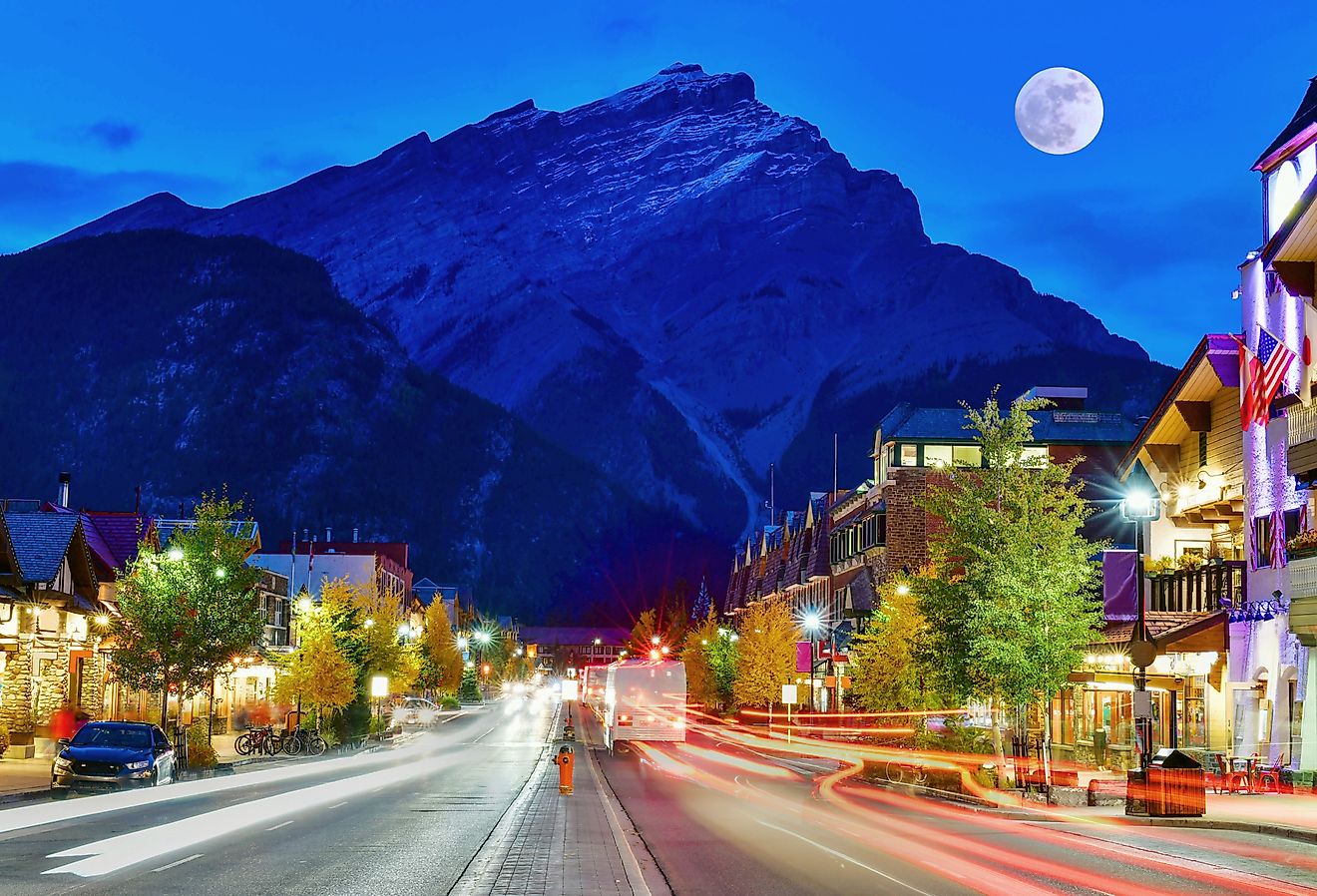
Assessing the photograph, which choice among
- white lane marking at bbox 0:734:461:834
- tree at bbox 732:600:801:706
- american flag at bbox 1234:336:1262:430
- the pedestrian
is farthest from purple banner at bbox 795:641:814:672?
the pedestrian

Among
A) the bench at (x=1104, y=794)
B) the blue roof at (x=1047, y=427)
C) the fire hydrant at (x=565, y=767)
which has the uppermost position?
the blue roof at (x=1047, y=427)

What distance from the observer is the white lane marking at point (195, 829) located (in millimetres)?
19750

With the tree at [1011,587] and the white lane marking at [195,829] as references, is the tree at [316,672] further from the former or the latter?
the tree at [1011,587]

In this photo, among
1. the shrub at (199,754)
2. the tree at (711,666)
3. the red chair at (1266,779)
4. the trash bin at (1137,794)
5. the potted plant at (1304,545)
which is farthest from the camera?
the tree at (711,666)

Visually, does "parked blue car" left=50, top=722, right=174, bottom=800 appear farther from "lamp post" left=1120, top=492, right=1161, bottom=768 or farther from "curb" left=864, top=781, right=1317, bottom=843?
"lamp post" left=1120, top=492, right=1161, bottom=768

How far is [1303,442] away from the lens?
38.4 m

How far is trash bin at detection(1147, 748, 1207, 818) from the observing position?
31.2 meters

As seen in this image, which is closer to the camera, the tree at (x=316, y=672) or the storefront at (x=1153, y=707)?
the storefront at (x=1153, y=707)

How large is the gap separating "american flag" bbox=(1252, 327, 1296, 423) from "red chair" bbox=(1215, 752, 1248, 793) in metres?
10.4

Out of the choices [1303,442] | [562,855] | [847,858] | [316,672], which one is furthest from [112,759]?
[1303,442]

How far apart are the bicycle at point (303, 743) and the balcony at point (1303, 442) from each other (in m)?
38.8

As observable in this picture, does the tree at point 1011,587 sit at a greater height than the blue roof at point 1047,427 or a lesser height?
lesser

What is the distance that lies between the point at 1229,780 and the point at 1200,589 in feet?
35.4

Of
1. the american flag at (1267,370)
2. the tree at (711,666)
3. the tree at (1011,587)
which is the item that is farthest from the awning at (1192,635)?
the tree at (711,666)
